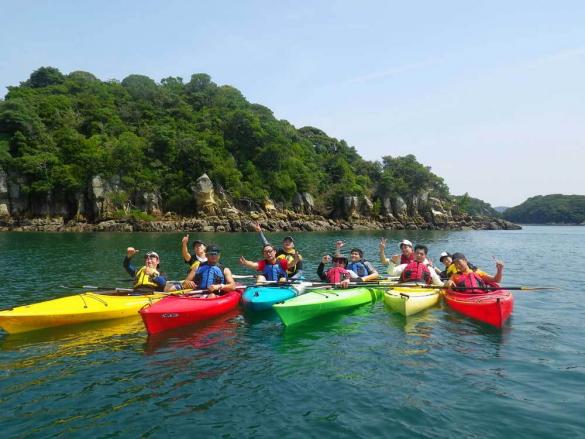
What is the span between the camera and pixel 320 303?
1037 cm

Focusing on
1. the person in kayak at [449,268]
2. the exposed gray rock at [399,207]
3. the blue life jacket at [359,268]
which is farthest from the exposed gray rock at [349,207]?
the blue life jacket at [359,268]

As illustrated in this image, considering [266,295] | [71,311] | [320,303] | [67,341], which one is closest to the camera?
[67,341]

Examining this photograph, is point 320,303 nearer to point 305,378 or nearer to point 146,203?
point 305,378

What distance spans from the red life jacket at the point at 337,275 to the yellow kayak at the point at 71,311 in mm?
4905

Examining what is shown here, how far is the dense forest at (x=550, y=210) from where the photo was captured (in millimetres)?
140250

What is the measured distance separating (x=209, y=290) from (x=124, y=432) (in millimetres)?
5801

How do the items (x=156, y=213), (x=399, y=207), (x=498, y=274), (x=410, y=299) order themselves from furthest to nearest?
(x=399, y=207) → (x=156, y=213) → (x=410, y=299) → (x=498, y=274)

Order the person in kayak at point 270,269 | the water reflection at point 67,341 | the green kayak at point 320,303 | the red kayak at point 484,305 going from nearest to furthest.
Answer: the water reflection at point 67,341 < the green kayak at point 320,303 < the red kayak at point 484,305 < the person in kayak at point 270,269

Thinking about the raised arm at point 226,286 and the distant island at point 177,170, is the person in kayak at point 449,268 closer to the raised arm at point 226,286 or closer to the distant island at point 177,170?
the raised arm at point 226,286

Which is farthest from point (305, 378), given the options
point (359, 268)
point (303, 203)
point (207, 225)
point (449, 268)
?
point (303, 203)

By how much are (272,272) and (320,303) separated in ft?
7.89

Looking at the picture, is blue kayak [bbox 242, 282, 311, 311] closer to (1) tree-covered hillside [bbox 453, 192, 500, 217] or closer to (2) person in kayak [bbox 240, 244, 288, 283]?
(2) person in kayak [bbox 240, 244, 288, 283]

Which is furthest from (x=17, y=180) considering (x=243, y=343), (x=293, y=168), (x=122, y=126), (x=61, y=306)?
(x=243, y=343)

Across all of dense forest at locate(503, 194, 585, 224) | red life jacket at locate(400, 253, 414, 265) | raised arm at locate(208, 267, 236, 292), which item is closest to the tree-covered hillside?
dense forest at locate(503, 194, 585, 224)
